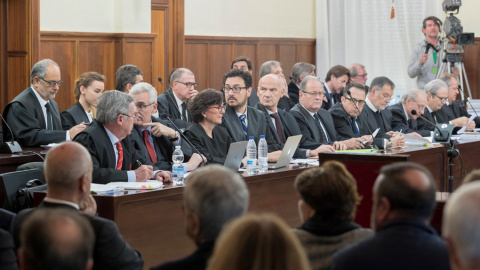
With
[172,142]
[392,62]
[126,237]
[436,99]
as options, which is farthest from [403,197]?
[392,62]

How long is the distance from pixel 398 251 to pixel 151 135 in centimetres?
332

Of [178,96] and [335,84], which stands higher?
[335,84]

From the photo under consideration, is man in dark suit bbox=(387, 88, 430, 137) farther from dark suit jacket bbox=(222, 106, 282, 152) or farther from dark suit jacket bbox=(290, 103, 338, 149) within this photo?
dark suit jacket bbox=(222, 106, 282, 152)

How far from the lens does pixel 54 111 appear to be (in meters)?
6.36

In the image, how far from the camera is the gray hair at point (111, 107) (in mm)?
4637

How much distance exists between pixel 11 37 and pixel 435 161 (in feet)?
15.5

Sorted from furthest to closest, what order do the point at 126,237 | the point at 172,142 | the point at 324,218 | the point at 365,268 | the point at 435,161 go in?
the point at 435,161, the point at 172,142, the point at 126,237, the point at 324,218, the point at 365,268

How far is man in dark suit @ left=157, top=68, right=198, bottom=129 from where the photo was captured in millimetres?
7246

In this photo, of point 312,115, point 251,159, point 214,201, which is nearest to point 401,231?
point 214,201

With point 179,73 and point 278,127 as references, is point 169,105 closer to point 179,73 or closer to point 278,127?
point 179,73

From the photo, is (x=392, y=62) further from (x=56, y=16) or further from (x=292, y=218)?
(x=292, y=218)

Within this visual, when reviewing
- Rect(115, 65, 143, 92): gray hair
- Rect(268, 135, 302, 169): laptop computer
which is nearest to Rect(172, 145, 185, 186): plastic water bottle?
Rect(268, 135, 302, 169): laptop computer

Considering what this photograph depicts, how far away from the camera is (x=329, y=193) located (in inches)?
107

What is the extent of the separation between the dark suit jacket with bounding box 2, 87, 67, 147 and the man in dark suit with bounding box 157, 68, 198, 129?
4.41 feet
